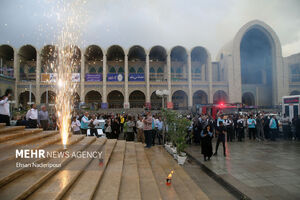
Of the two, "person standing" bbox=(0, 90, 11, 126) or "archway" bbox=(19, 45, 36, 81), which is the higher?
"archway" bbox=(19, 45, 36, 81)

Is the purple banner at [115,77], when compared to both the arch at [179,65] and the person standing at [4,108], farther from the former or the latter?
the person standing at [4,108]

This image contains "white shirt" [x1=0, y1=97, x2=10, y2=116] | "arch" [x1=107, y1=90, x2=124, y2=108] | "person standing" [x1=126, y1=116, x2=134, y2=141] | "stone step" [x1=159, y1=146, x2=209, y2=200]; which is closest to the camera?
"stone step" [x1=159, y1=146, x2=209, y2=200]

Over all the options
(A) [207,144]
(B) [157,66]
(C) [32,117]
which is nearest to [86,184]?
(A) [207,144]

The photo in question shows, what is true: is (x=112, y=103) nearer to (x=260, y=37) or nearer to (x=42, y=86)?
(x=42, y=86)

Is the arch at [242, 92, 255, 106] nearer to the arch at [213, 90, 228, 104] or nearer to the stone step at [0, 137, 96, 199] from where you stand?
the arch at [213, 90, 228, 104]

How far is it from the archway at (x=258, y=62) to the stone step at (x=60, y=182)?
30825mm

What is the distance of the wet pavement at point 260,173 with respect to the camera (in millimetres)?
3758

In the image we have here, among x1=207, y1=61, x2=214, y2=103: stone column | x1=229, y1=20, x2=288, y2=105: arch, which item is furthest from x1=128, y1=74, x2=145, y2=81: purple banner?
x1=229, y1=20, x2=288, y2=105: arch

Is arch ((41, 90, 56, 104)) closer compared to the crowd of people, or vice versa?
the crowd of people

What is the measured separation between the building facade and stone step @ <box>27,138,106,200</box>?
20.3 m

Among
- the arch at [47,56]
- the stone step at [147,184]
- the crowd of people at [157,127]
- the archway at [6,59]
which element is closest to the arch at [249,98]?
the crowd of people at [157,127]

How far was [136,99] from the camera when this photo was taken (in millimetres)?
30109

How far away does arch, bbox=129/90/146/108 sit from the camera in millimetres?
29797

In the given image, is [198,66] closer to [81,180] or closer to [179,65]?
[179,65]
